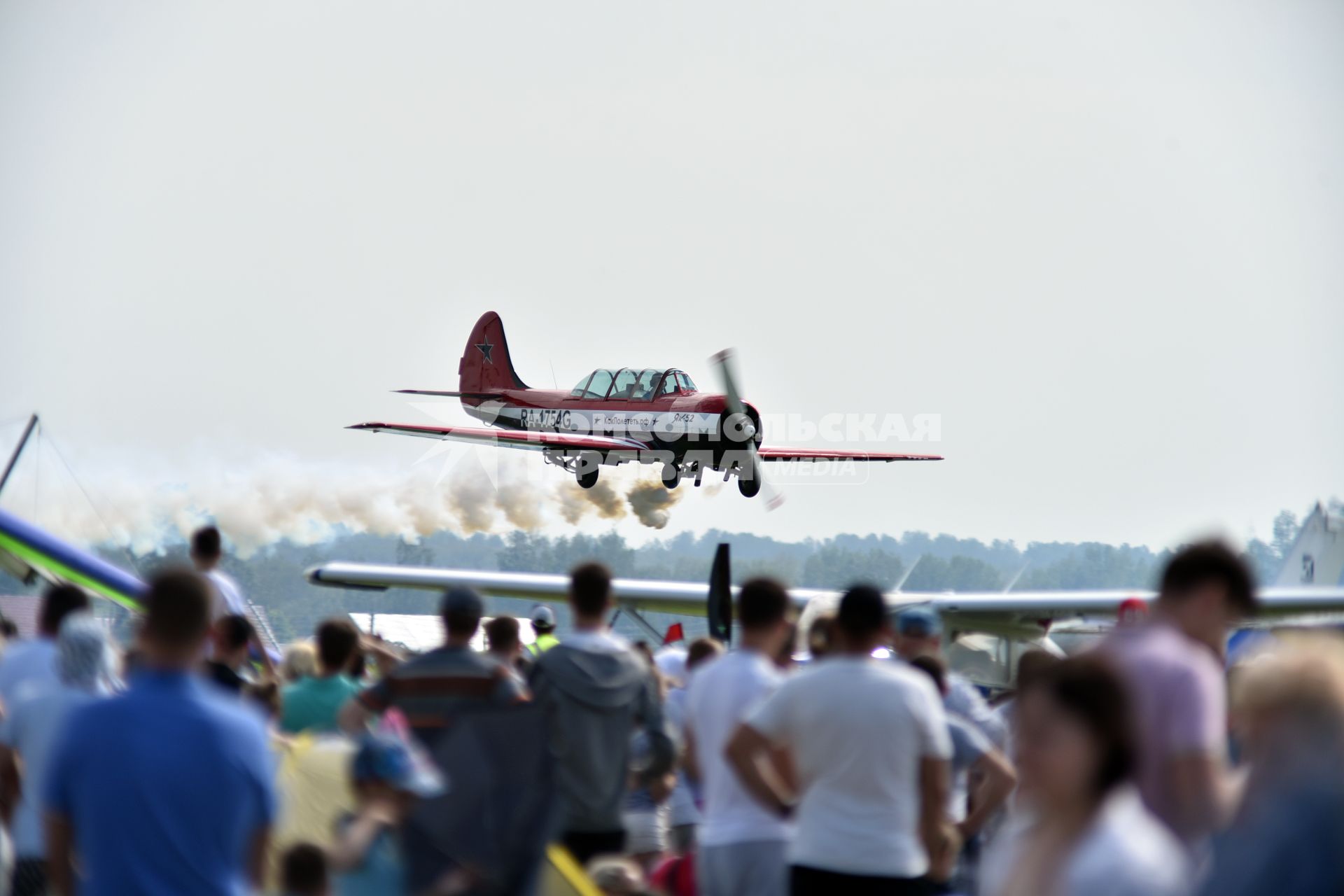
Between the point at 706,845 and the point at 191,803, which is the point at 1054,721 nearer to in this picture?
the point at 191,803

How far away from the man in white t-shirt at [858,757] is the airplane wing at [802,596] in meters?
14.3

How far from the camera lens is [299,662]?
716 centimetres

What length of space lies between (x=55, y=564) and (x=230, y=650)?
4.82 meters

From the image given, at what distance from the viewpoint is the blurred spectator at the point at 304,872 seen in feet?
13.4

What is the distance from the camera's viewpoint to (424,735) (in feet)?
18.0

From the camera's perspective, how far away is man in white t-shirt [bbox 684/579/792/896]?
545 cm

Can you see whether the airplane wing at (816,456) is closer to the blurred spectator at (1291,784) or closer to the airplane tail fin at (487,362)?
the airplane tail fin at (487,362)

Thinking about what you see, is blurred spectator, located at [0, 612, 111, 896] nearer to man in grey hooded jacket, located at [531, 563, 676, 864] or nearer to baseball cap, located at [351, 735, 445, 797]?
baseball cap, located at [351, 735, 445, 797]

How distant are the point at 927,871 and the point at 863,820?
491 millimetres

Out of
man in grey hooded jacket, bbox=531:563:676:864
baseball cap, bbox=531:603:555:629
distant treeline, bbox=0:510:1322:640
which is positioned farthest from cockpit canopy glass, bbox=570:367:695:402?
distant treeline, bbox=0:510:1322:640

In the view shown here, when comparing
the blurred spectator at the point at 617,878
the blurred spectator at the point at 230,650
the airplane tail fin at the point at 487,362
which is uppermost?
the airplane tail fin at the point at 487,362

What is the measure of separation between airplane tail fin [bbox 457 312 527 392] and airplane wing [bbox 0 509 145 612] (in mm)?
29763

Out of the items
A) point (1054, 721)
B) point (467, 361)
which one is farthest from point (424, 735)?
point (467, 361)

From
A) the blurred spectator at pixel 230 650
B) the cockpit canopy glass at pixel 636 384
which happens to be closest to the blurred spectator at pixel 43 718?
the blurred spectator at pixel 230 650
